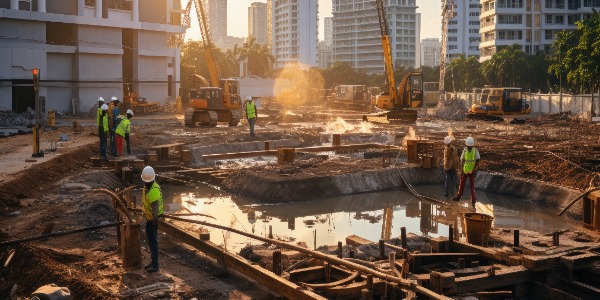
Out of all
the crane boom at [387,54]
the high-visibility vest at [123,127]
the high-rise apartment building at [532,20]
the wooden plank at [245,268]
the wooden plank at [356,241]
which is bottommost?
the wooden plank at [356,241]

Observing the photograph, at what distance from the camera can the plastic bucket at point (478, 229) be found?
Answer: 13094 millimetres

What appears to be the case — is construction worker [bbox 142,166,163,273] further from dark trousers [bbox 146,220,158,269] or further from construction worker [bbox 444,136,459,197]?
construction worker [bbox 444,136,459,197]

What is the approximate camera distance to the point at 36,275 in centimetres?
1065

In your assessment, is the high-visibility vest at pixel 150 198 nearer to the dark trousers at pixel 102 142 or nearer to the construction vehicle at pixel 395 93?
the dark trousers at pixel 102 142

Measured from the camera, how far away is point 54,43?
182 ft

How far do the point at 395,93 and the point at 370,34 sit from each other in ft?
442

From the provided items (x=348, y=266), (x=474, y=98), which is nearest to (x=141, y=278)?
(x=348, y=266)

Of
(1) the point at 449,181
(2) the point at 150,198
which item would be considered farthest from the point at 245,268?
(1) the point at 449,181

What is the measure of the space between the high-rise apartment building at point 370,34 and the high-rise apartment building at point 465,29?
12.8m

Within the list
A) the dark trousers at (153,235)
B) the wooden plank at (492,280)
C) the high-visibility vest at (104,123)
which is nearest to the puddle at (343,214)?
the dark trousers at (153,235)

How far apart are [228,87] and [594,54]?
90.0 ft

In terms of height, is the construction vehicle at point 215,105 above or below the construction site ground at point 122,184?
above

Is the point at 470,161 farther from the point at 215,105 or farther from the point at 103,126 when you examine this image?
the point at 215,105

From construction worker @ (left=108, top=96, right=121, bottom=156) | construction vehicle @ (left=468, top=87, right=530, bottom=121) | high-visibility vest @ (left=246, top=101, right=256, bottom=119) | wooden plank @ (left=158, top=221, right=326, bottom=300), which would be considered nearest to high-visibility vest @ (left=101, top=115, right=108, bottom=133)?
construction worker @ (left=108, top=96, right=121, bottom=156)
